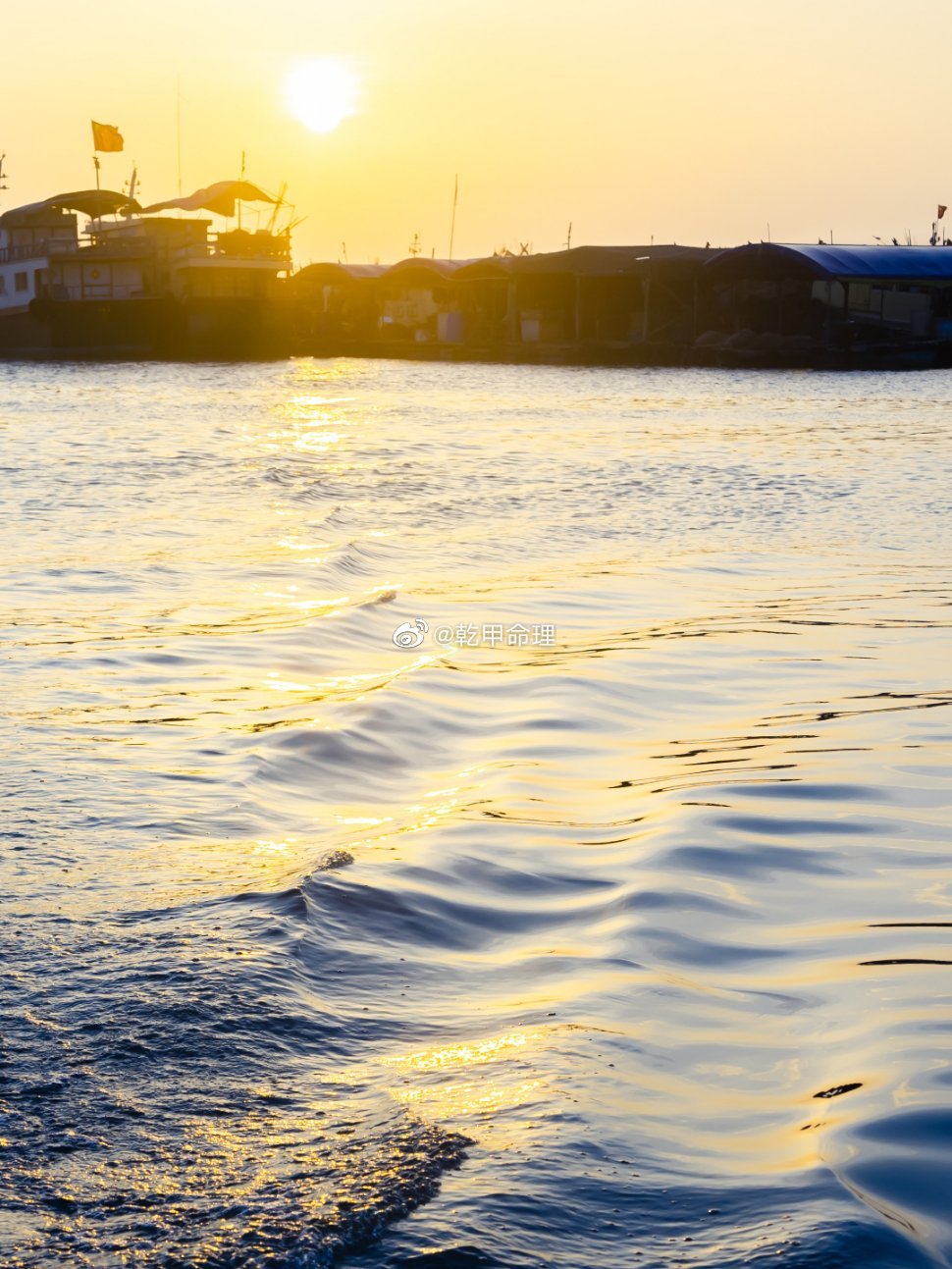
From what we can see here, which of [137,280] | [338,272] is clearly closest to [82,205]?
[137,280]

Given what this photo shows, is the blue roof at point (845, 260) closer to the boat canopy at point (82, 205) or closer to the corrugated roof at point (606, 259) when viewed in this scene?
the corrugated roof at point (606, 259)

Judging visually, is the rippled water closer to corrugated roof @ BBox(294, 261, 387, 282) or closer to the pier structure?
the pier structure

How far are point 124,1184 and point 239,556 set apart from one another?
908 centimetres

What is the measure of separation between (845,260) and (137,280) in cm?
2970

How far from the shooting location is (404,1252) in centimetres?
238

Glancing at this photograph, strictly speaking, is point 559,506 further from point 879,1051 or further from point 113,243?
point 113,243

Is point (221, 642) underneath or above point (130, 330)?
underneath

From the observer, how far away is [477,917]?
155 inches

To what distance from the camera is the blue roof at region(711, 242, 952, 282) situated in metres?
44.8

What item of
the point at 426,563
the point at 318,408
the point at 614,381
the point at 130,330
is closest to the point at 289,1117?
the point at 426,563

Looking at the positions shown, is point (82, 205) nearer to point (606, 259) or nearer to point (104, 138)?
point (104, 138)

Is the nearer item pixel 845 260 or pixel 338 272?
pixel 845 260

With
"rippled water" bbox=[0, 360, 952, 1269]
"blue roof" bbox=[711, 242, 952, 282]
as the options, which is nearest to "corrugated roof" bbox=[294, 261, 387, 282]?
"blue roof" bbox=[711, 242, 952, 282]

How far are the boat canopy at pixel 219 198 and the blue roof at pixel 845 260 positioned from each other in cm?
2392
